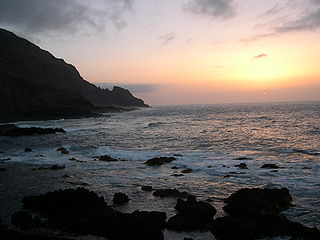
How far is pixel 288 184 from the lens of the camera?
16.5m

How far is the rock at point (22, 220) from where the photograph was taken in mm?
10161

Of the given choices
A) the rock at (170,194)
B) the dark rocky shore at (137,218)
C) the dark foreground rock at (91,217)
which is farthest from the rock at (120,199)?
the rock at (170,194)

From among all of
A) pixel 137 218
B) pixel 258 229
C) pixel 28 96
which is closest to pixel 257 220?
pixel 258 229

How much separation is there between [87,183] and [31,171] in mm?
5577

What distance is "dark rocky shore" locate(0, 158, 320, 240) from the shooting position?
9.59 meters

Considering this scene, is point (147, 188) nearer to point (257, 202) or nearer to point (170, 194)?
point (170, 194)

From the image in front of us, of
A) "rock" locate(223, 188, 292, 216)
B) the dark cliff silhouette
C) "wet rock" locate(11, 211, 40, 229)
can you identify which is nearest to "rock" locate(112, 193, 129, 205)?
"wet rock" locate(11, 211, 40, 229)

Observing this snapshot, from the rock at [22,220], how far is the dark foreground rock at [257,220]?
6.46m

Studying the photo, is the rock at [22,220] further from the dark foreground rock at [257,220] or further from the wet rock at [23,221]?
the dark foreground rock at [257,220]

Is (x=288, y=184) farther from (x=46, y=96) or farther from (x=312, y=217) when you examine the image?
(x=46, y=96)

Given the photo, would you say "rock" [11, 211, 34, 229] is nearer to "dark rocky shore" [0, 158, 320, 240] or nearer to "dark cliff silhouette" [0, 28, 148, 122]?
"dark rocky shore" [0, 158, 320, 240]

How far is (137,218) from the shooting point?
10.4 meters

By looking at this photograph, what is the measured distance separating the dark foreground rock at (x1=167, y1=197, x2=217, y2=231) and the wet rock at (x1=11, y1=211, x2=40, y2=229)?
4874 mm

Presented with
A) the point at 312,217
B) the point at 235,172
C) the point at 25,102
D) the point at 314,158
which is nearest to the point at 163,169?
the point at 235,172
